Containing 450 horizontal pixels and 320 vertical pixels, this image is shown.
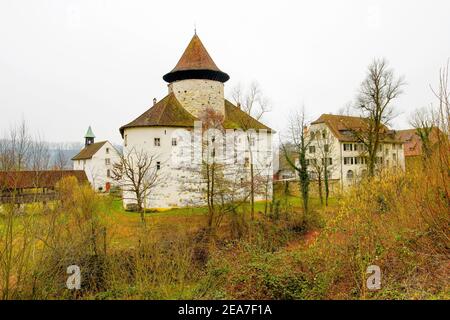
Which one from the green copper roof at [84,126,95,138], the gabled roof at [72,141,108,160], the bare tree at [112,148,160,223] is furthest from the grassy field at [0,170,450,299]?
the green copper roof at [84,126,95,138]

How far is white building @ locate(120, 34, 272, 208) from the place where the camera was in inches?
1001

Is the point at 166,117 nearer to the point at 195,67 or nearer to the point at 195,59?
the point at 195,67

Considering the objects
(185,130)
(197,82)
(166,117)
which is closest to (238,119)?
(197,82)

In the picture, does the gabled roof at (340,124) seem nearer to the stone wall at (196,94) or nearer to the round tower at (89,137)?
the stone wall at (196,94)

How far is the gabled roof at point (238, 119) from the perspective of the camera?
27.9m

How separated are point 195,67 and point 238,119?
628 cm

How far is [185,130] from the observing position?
26766 mm

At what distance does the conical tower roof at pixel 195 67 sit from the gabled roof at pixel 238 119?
127 inches

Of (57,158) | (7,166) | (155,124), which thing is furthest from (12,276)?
(155,124)

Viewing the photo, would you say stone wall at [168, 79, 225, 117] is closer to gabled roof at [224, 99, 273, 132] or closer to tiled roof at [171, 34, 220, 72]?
tiled roof at [171, 34, 220, 72]

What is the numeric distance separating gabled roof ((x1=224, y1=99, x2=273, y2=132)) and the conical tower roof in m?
3.22

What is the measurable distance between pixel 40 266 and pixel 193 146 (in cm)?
1609
